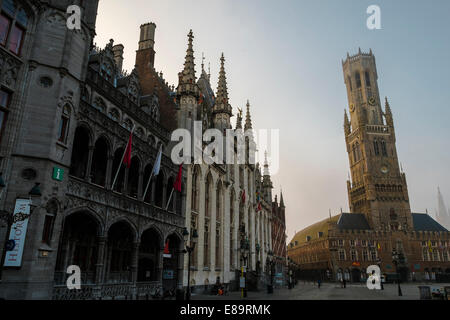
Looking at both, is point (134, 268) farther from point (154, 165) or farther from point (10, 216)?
point (10, 216)

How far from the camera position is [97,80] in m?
23.8

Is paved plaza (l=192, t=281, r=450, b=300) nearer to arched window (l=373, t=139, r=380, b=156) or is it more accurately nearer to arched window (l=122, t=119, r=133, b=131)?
arched window (l=122, t=119, r=133, b=131)

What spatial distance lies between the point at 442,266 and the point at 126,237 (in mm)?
108835

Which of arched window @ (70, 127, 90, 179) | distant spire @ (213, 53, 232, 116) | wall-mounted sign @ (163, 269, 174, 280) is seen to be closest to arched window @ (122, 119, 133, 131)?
arched window @ (70, 127, 90, 179)

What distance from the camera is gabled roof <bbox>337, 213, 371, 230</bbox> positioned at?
10569cm

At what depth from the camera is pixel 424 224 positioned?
4449 inches

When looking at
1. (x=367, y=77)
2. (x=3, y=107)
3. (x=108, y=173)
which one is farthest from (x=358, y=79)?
(x=3, y=107)

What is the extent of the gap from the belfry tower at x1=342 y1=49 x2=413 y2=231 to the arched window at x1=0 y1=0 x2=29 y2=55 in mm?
109271

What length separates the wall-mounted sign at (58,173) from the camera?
1711 centimetres

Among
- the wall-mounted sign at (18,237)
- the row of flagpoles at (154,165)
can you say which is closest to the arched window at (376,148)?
the row of flagpoles at (154,165)

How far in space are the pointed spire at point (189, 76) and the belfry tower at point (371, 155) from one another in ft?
296

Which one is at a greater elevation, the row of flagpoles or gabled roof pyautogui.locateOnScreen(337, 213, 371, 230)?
gabled roof pyautogui.locateOnScreen(337, 213, 371, 230)
